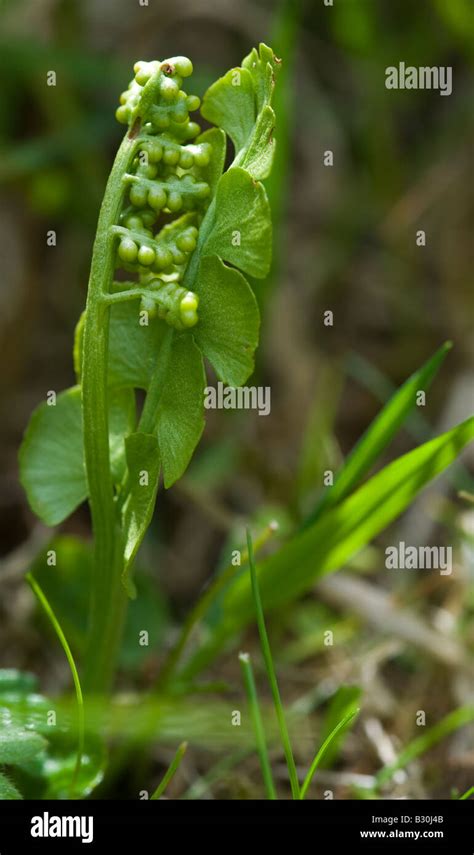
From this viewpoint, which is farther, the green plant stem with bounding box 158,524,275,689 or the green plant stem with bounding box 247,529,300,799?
the green plant stem with bounding box 158,524,275,689

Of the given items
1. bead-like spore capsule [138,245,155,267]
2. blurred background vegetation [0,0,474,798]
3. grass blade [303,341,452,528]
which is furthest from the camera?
blurred background vegetation [0,0,474,798]

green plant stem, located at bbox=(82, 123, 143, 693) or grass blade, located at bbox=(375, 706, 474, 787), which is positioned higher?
green plant stem, located at bbox=(82, 123, 143, 693)

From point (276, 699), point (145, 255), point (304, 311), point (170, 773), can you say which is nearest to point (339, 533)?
point (276, 699)

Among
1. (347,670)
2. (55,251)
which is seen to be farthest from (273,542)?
(55,251)

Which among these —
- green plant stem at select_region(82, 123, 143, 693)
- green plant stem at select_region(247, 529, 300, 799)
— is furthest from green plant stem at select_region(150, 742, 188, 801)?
green plant stem at select_region(82, 123, 143, 693)

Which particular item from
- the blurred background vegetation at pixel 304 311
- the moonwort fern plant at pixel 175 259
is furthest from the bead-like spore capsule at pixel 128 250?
the blurred background vegetation at pixel 304 311

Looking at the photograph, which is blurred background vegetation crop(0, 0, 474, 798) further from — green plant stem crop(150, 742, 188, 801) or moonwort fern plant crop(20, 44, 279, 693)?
moonwort fern plant crop(20, 44, 279, 693)

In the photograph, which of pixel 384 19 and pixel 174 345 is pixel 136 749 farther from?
pixel 384 19
